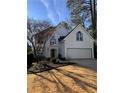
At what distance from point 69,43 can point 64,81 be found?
1.09 feet

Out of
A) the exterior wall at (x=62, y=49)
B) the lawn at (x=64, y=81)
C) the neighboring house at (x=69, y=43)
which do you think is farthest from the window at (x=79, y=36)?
the lawn at (x=64, y=81)

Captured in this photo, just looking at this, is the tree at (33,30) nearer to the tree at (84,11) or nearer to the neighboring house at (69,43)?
the neighboring house at (69,43)

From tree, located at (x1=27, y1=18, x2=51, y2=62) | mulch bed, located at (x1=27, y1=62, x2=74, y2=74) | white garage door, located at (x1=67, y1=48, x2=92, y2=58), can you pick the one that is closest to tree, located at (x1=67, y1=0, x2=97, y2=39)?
white garage door, located at (x1=67, y1=48, x2=92, y2=58)

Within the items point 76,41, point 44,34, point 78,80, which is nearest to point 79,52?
point 76,41

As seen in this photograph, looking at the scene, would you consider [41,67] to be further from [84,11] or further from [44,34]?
[84,11]

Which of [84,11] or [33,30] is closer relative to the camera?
[33,30]

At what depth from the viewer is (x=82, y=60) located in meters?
2.27

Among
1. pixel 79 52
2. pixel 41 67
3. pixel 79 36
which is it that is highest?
pixel 79 36

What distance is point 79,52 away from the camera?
226cm

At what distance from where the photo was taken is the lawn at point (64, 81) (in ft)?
7.11

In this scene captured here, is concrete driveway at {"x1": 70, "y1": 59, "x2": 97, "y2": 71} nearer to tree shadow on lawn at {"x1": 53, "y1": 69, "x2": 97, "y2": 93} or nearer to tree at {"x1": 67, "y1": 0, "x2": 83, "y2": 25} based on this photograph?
tree shadow on lawn at {"x1": 53, "y1": 69, "x2": 97, "y2": 93}
